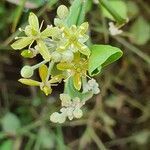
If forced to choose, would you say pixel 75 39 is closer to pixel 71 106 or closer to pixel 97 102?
pixel 71 106

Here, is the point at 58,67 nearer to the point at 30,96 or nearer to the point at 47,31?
the point at 47,31

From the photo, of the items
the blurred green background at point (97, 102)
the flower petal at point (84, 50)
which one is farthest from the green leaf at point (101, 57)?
the blurred green background at point (97, 102)

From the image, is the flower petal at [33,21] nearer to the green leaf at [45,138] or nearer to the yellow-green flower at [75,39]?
the yellow-green flower at [75,39]

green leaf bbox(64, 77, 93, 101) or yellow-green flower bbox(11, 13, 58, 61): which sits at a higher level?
yellow-green flower bbox(11, 13, 58, 61)

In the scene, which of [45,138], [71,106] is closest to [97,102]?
[45,138]

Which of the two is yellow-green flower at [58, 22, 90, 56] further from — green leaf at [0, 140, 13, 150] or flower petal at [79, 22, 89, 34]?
green leaf at [0, 140, 13, 150]

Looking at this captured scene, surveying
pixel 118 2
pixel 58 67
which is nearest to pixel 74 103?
pixel 58 67

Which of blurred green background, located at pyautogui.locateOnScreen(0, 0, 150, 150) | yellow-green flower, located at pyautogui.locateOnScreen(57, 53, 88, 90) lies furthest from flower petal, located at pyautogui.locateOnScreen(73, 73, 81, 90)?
blurred green background, located at pyautogui.locateOnScreen(0, 0, 150, 150)
